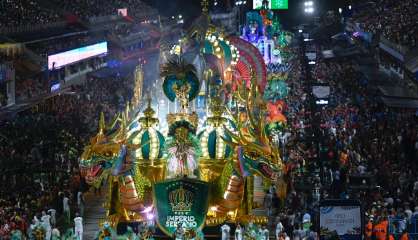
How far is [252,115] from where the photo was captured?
17109 mm

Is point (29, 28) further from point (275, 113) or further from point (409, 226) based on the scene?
point (409, 226)

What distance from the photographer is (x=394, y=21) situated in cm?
4506

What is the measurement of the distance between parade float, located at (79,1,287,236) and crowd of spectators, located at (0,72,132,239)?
243 centimetres

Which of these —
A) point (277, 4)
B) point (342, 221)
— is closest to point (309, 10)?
point (277, 4)

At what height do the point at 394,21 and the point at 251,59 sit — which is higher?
the point at 394,21

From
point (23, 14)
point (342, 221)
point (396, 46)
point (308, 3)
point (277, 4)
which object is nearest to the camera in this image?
point (342, 221)

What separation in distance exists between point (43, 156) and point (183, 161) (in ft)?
27.7

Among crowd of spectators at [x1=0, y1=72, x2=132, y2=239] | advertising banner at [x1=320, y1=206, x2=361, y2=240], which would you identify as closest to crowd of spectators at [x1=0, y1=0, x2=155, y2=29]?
crowd of spectators at [x1=0, y1=72, x2=132, y2=239]

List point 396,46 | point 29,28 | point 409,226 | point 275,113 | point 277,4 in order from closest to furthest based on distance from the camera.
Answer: point 409,226 < point 275,113 < point 29,28 < point 396,46 < point 277,4

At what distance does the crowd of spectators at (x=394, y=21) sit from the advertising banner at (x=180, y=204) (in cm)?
2512

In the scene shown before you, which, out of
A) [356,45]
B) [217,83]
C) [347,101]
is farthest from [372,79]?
[217,83]

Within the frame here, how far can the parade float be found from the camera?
1538 centimetres

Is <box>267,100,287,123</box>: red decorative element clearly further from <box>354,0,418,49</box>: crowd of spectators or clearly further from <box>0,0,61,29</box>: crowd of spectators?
<box>0,0,61,29</box>: crowd of spectators

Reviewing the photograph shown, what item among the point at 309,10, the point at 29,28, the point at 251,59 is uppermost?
the point at 309,10
